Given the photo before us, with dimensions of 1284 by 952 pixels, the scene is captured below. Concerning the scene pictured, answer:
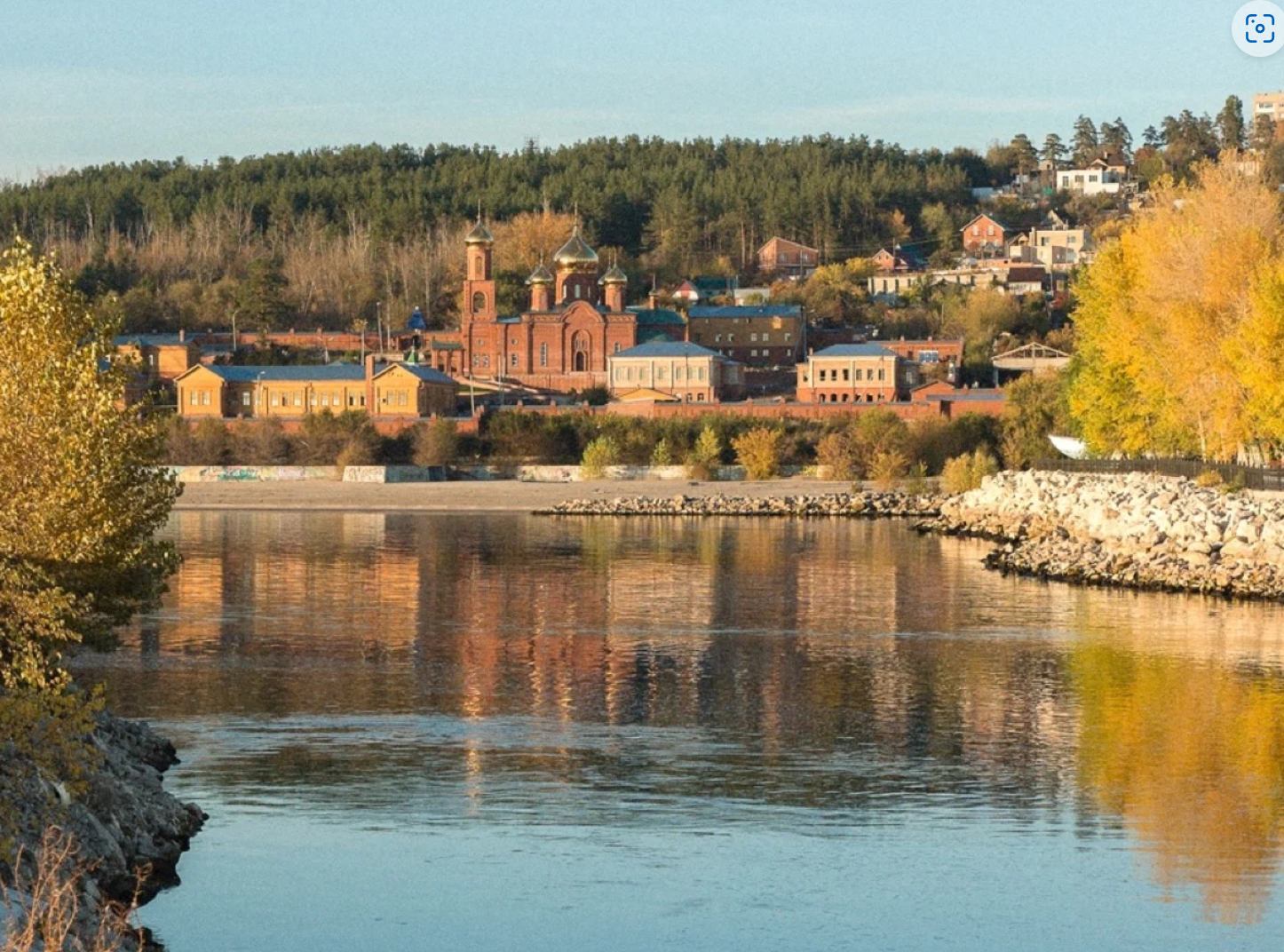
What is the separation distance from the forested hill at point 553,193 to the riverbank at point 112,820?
118921mm

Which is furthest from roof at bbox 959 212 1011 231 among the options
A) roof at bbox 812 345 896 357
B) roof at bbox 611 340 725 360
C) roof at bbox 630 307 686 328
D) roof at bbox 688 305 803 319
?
roof at bbox 611 340 725 360

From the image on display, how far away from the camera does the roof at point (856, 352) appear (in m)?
88.1

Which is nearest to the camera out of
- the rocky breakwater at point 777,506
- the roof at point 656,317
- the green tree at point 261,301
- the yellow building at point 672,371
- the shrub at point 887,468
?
the rocky breakwater at point 777,506

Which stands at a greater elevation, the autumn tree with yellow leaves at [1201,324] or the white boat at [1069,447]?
the autumn tree with yellow leaves at [1201,324]

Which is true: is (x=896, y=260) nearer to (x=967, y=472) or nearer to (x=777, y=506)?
(x=967, y=472)

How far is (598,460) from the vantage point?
76562 mm

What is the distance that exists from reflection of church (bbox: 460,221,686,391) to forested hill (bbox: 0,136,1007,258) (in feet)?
120

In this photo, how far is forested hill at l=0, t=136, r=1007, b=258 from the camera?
13912cm

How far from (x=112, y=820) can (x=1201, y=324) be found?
115 feet

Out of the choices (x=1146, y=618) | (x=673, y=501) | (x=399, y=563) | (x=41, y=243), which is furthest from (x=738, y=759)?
(x=41, y=243)

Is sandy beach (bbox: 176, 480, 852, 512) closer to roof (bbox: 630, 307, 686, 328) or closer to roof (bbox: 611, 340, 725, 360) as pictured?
roof (bbox: 611, 340, 725, 360)

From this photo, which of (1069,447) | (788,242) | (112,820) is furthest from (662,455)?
(112,820)

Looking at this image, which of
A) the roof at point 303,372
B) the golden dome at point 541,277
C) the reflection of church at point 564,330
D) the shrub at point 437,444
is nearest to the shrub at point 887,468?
the shrub at point 437,444

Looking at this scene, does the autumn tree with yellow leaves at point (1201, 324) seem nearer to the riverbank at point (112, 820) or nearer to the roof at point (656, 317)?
the riverbank at point (112, 820)
